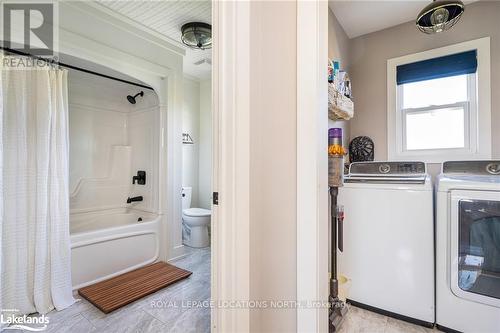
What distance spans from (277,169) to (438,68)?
2122 millimetres

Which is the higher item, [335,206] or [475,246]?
[335,206]

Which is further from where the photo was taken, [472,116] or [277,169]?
[472,116]

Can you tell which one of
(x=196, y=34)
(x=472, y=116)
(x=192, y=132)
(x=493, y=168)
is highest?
(x=196, y=34)

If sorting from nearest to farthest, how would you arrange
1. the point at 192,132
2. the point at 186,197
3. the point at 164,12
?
the point at 164,12
the point at 186,197
the point at 192,132

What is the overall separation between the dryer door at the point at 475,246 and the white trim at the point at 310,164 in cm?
98

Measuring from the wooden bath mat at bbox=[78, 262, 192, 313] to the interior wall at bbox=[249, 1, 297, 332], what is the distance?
124 centimetres

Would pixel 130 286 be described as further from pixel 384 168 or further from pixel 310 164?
pixel 384 168

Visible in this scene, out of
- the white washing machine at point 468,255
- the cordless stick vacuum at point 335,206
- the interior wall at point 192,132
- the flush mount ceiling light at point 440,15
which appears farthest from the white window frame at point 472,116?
the interior wall at point 192,132

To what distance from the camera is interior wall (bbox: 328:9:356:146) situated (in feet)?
6.80

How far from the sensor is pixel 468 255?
1433mm

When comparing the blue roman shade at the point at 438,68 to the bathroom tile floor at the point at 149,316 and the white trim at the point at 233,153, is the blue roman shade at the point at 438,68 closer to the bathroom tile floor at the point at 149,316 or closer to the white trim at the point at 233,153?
the white trim at the point at 233,153

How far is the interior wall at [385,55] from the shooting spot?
6.44 ft

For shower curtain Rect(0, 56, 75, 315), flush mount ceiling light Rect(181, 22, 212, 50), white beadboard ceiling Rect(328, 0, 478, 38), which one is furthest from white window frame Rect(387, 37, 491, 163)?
shower curtain Rect(0, 56, 75, 315)

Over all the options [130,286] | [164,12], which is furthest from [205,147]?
[130,286]
